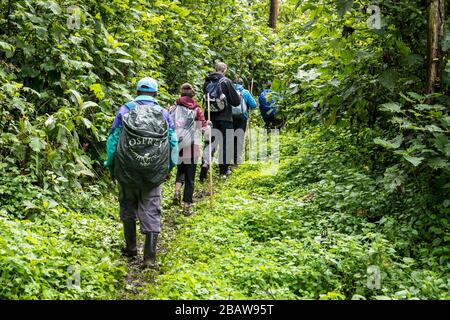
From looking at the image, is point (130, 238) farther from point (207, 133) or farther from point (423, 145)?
point (207, 133)

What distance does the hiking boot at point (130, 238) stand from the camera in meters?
6.79

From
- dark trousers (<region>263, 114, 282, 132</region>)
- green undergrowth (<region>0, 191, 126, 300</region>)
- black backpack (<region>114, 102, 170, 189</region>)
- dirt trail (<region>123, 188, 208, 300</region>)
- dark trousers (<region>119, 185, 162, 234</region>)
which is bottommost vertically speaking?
dirt trail (<region>123, 188, 208, 300</region>)

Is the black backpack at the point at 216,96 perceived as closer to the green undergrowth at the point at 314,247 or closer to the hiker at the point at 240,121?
the hiker at the point at 240,121

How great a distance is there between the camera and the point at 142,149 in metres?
6.34

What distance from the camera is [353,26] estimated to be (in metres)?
7.65

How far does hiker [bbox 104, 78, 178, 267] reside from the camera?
6.36 meters

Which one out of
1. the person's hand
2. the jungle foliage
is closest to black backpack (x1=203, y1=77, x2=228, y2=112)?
the person's hand

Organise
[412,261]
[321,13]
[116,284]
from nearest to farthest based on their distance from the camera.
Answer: [412,261]
[116,284]
[321,13]

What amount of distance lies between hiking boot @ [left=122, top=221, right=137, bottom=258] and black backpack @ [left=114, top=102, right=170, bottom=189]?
59 centimetres

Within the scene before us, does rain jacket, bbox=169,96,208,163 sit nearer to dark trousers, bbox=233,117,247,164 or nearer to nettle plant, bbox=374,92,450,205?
dark trousers, bbox=233,117,247,164

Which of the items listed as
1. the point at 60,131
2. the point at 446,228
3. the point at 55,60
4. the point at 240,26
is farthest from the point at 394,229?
the point at 240,26

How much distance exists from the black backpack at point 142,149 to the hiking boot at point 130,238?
589mm
